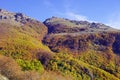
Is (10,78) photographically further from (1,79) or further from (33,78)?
(1,79)

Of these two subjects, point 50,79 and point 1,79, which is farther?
point 50,79

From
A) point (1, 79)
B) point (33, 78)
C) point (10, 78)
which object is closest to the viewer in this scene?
point (1, 79)

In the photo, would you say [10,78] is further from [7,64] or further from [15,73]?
[7,64]

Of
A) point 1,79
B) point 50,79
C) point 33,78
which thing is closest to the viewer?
point 1,79

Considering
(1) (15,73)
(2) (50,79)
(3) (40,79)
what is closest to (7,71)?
(1) (15,73)

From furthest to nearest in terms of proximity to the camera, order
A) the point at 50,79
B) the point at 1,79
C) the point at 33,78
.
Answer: the point at 50,79
the point at 33,78
the point at 1,79

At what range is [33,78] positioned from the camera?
313ft

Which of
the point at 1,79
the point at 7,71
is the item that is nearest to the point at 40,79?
the point at 7,71

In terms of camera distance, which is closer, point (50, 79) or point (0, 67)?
point (0, 67)

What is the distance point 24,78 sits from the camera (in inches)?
3593

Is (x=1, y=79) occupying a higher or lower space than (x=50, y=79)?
higher

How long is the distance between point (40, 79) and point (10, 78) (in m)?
14.8

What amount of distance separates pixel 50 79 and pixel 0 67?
72.2 ft

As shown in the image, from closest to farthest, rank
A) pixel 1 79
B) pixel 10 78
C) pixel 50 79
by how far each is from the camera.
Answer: pixel 1 79
pixel 10 78
pixel 50 79
